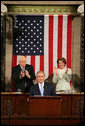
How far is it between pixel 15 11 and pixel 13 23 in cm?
43

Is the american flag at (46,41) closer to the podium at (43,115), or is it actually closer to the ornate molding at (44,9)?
the ornate molding at (44,9)

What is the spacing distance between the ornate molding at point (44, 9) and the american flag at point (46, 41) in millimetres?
139

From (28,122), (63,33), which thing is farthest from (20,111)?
(63,33)

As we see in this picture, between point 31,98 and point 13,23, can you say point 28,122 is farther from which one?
point 13,23

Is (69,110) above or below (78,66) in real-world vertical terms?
below

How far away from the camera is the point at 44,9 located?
12758 millimetres

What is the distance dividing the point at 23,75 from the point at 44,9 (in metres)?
2.44

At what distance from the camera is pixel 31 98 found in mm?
9938

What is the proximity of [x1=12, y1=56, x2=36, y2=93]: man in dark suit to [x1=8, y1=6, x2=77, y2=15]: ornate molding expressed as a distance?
1802mm

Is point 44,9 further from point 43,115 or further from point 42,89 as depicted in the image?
point 43,115

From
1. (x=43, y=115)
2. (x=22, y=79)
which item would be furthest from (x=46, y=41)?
(x=43, y=115)

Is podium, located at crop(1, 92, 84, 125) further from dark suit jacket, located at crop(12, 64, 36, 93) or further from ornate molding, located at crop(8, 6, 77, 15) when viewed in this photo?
ornate molding, located at crop(8, 6, 77, 15)

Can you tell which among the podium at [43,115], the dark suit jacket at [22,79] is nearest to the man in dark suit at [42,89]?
the podium at [43,115]

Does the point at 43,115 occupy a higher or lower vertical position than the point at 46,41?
lower
